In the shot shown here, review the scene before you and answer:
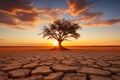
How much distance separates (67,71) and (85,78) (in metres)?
0.49

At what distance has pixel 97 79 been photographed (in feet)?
5.70

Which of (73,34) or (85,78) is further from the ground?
(73,34)

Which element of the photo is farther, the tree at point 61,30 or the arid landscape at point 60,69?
the tree at point 61,30

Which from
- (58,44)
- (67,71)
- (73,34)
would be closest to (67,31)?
(73,34)

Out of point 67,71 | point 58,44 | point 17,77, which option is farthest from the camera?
point 58,44

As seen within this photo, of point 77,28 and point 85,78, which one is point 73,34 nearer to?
point 77,28

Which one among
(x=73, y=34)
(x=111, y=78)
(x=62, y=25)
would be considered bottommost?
(x=111, y=78)

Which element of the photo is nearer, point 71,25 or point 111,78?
point 111,78

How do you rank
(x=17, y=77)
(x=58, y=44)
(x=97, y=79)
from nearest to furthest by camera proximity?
1. (x=97, y=79)
2. (x=17, y=77)
3. (x=58, y=44)

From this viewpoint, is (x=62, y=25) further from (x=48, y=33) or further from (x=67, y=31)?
(x=48, y=33)

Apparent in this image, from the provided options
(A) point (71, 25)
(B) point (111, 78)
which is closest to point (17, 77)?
(B) point (111, 78)

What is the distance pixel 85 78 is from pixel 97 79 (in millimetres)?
196

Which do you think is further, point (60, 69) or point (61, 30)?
point (61, 30)

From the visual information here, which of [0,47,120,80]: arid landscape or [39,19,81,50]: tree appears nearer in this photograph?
[0,47,120,80]: arid landscape
